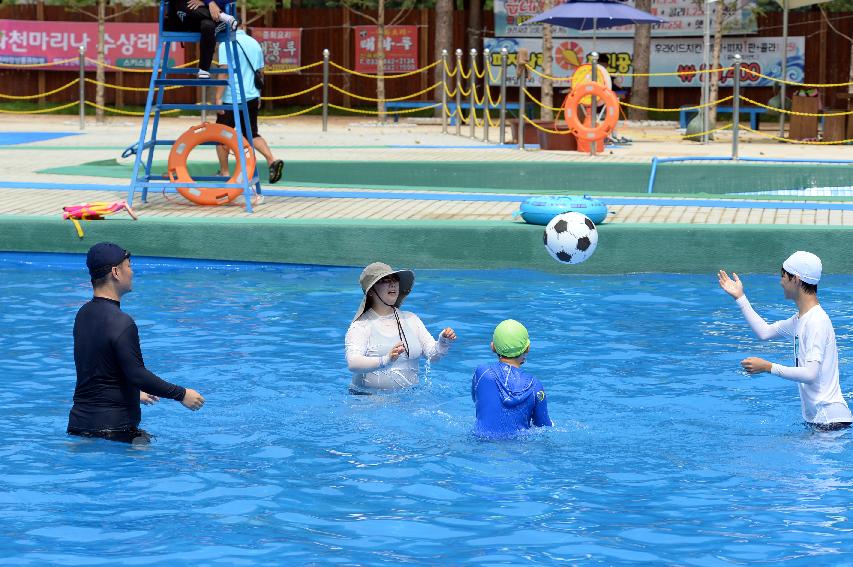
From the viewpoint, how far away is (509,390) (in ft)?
21.9

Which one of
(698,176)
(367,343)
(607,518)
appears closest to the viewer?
(607,518)

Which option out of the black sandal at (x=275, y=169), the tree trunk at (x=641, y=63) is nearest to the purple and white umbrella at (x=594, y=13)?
the tree trunk at (x=641, y=63)

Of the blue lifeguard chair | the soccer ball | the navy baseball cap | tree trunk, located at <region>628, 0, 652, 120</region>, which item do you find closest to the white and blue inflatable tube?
the soccer ball

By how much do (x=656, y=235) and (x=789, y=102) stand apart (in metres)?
15.6

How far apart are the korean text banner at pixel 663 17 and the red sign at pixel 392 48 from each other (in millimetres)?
2087

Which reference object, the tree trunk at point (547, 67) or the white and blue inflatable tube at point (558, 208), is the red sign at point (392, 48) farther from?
the white and blue inflatable tube at point (558, 208)

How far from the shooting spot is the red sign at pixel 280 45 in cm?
3080

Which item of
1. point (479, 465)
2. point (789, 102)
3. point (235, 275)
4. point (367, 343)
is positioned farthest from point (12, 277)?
point (789, 102)

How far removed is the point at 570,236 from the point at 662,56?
20.5 meters

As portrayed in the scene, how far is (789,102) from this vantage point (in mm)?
26703

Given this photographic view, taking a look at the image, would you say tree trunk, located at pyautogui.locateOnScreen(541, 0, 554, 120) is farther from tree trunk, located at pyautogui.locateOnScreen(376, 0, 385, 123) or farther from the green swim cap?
the green swim cap

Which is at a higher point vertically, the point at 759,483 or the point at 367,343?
the point at 367,343

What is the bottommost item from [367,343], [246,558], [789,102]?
[246,558]

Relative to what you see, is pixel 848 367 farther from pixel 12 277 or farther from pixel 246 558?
pixel 12 277
